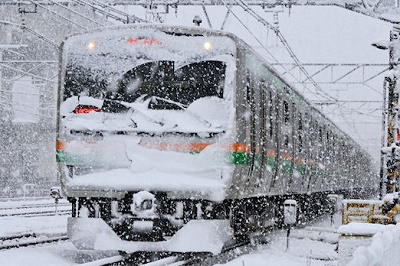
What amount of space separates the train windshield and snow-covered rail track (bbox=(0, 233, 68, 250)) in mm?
2215

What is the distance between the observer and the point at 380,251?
562 cm

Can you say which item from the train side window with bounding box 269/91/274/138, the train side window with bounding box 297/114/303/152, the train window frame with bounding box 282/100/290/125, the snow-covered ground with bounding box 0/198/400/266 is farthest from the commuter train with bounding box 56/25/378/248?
the train side window with bounding box 297/114/303/152

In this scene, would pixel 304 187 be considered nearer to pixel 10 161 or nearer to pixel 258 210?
pixel 258 210

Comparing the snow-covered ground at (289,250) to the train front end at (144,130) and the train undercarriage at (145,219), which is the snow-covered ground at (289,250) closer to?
the train undercarriage at (145,219)

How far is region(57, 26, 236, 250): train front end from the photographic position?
30.7ft

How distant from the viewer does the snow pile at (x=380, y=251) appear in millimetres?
4923

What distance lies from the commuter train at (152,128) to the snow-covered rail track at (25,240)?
3.94ft

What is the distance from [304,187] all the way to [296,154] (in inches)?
74.5

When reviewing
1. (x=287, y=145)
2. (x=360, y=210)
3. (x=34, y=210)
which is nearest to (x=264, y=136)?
(x=287, y=145)

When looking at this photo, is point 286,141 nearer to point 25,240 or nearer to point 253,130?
point 253,130

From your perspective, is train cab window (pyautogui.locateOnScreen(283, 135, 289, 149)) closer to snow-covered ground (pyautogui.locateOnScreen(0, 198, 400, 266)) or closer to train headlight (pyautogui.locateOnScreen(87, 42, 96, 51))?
snow-covered ground (pyautogui.locateOnScreen(0, 198, 400, 266))

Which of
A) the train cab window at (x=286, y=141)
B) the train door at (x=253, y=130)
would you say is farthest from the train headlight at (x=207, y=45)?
the train cab window at (x=286, y=141)

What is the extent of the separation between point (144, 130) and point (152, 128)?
106mm

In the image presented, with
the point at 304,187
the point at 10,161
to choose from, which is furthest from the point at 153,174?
the point at 10,161
